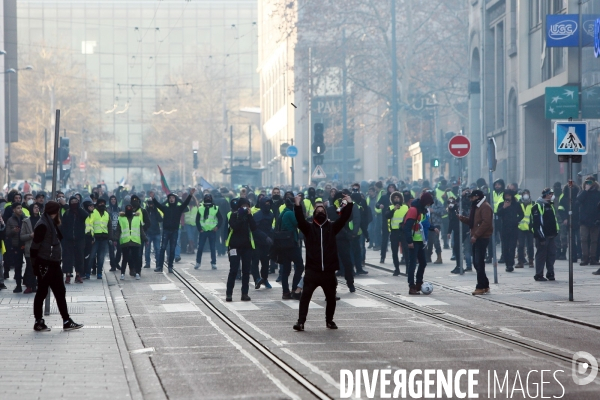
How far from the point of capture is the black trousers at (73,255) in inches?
841

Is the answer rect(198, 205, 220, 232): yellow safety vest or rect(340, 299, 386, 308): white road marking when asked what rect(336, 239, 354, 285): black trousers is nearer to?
rect(340, 299, 386, 308): white road marking

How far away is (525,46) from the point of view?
3909cm

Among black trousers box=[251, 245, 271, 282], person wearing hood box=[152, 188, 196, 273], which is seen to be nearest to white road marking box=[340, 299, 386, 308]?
black trousers box=[251, 245, 271, 282]

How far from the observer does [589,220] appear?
23.3 metres

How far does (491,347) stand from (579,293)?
6.65 meters

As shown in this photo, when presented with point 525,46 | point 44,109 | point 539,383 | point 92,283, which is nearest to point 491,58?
point 525,46

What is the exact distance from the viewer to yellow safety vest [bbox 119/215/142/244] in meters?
22.6

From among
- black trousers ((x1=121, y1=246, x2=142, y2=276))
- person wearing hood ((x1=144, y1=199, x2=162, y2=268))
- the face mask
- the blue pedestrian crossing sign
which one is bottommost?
black trousers ((x1=121, y1=246, x2=142, y2=276))

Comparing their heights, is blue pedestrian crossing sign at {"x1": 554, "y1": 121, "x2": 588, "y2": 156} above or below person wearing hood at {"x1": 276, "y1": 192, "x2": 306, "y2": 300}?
above

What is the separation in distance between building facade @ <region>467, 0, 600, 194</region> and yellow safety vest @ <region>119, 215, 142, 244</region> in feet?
44.9

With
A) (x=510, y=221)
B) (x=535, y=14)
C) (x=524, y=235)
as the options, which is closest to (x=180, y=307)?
(x=510, y=221)

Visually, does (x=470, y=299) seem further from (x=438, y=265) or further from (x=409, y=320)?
(x=438, y=265)

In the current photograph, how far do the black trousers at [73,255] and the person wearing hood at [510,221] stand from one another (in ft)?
27.6

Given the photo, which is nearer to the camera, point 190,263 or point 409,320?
point 409,320
